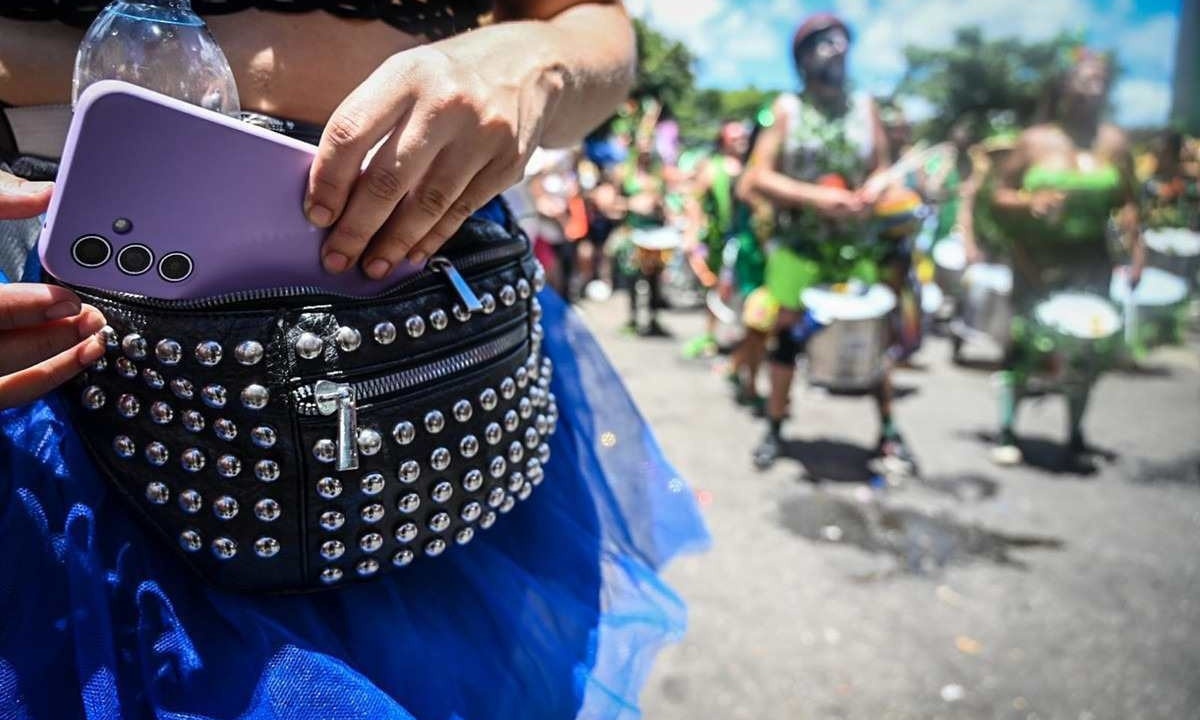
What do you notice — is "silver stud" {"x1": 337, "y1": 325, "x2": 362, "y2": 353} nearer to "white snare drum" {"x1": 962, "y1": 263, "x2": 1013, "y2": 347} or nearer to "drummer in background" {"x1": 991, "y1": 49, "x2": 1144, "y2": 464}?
"drummer in background" {"x1": 991, "y1": 49, "x2": 1144, "y2": 464}

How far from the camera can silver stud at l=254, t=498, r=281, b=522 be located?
625mm

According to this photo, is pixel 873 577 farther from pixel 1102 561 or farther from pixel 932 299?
pixel 932 299

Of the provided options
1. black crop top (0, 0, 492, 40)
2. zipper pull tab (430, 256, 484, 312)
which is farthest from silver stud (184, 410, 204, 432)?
black crop top (0, 0, 492, 40)

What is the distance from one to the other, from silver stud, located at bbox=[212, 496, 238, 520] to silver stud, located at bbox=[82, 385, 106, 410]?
0.11 m

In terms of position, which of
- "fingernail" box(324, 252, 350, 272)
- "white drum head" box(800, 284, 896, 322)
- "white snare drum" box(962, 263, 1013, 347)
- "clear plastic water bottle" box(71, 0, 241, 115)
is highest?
"clear plastic water bottle" box(71, 0, 241, 115)

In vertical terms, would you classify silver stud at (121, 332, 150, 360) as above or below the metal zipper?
above

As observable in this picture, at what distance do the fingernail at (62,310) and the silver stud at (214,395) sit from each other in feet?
0.31

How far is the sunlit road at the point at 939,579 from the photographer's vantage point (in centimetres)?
231

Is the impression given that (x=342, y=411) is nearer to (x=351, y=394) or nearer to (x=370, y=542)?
(x=351, y=394)

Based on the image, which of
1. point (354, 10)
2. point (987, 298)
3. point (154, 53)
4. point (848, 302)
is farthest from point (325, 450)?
point (987, 298)

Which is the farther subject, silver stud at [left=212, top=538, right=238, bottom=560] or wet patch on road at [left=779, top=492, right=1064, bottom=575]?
wet patch on road at [left=779, top=492, right=1064, bottom=575]

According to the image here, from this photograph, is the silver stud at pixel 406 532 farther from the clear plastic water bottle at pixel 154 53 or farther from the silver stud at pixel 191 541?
the clear plastic water bottle at pixel 154 53

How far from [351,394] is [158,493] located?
6.3 inches

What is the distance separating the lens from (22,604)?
1.96ft
